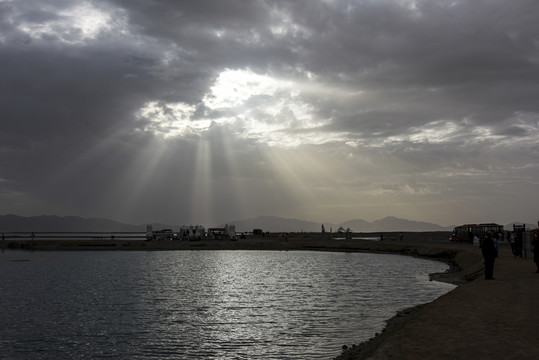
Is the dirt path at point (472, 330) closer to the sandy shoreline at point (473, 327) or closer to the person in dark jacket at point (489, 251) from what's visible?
the sandy shoreline at point (473, 327)

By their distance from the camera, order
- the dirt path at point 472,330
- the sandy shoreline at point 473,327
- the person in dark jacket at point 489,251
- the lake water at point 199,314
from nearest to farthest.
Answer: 1. the dirt path at point 472,330
2. the sandy shoreline at point 473,327
3. the lake water at point 199,314
4. the person in dark jacket at point 489,251

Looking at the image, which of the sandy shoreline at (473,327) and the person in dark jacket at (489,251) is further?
the person in dark jacket at (489,251)

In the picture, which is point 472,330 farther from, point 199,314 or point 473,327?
point 199,314

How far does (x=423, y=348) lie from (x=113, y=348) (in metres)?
14.1

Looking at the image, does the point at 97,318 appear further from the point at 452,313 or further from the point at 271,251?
the point at 271,251

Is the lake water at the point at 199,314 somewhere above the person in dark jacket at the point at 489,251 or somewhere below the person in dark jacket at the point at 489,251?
below

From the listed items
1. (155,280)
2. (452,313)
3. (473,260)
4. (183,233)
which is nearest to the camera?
(452,313)

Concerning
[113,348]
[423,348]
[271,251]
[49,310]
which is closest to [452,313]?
[423,348]

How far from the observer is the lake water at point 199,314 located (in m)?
19.8

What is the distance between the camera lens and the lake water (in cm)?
1983

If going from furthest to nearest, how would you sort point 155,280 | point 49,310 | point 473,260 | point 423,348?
point 473,260, point 155,280, point 49,310, point 423,348

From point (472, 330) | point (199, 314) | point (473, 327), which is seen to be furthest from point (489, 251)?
point (199, 314)

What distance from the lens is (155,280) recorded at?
154 feet

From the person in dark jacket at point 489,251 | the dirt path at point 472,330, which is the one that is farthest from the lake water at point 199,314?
the person in dark jacket at point 489,251
